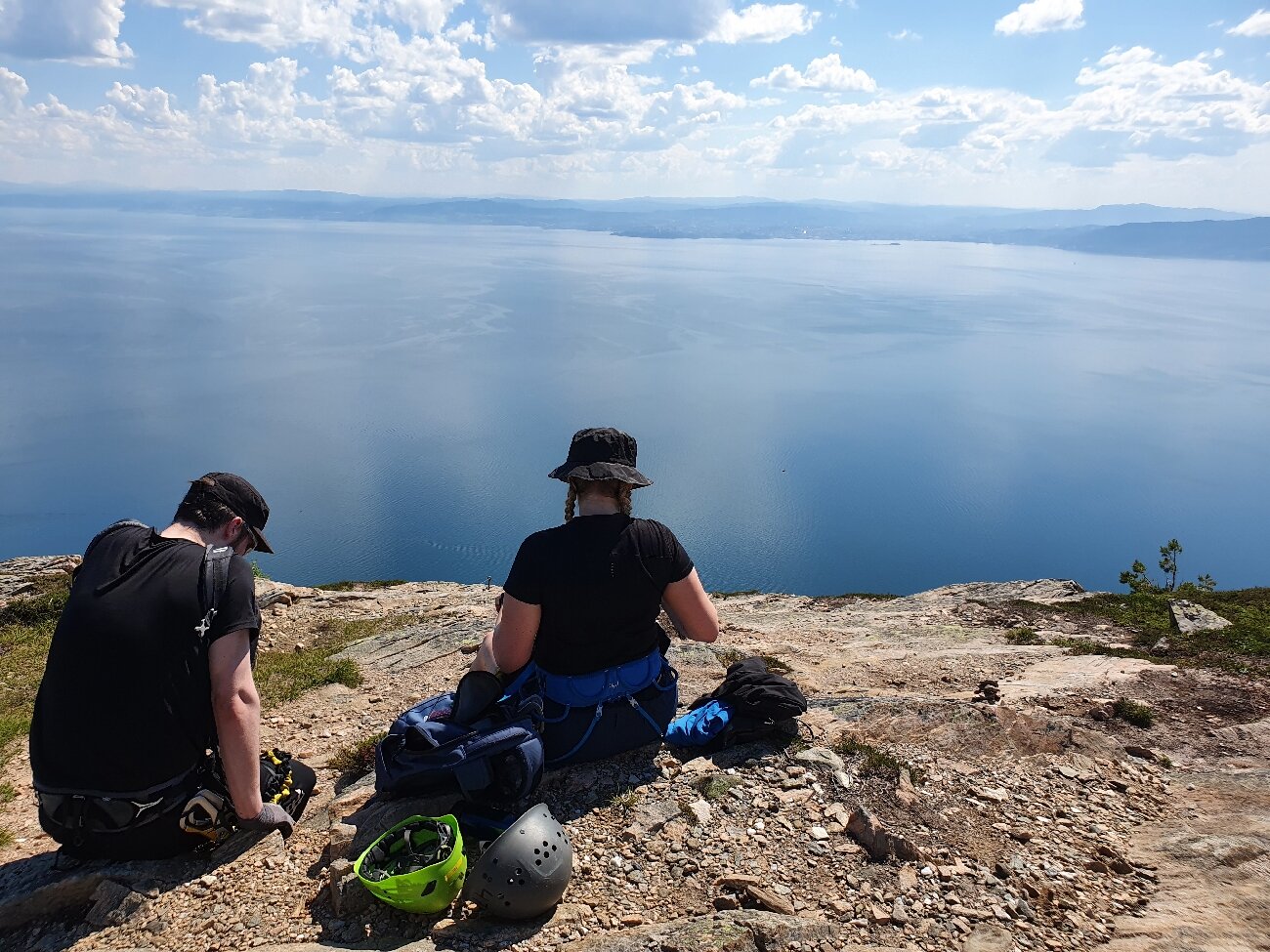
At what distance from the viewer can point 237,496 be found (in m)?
5.00

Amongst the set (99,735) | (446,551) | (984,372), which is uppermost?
(99,735)

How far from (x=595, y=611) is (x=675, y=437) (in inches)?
2844

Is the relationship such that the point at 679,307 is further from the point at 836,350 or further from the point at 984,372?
the point at 984,372

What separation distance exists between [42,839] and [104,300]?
180m

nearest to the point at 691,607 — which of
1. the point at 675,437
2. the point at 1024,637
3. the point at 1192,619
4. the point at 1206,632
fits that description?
the point at 1024,637

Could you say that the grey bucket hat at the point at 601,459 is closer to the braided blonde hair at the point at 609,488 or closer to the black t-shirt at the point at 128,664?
the braided blonde hair at the point at 609,488

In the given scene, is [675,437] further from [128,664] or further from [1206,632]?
[128,664]

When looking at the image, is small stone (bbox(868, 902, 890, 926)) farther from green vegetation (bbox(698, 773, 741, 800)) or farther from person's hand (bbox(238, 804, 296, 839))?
person's hand (bbox(238, 804, 296, 839))

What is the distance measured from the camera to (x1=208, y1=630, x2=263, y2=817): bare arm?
4.66 meters

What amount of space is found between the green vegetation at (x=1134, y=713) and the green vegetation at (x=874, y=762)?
255 centimetres

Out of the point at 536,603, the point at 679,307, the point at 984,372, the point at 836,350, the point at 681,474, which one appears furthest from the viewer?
the point at 679,307

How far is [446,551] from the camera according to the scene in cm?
5481

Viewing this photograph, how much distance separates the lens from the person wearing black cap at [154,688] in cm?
448

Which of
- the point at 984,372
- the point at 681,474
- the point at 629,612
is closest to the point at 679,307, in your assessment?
the point at 984,372
